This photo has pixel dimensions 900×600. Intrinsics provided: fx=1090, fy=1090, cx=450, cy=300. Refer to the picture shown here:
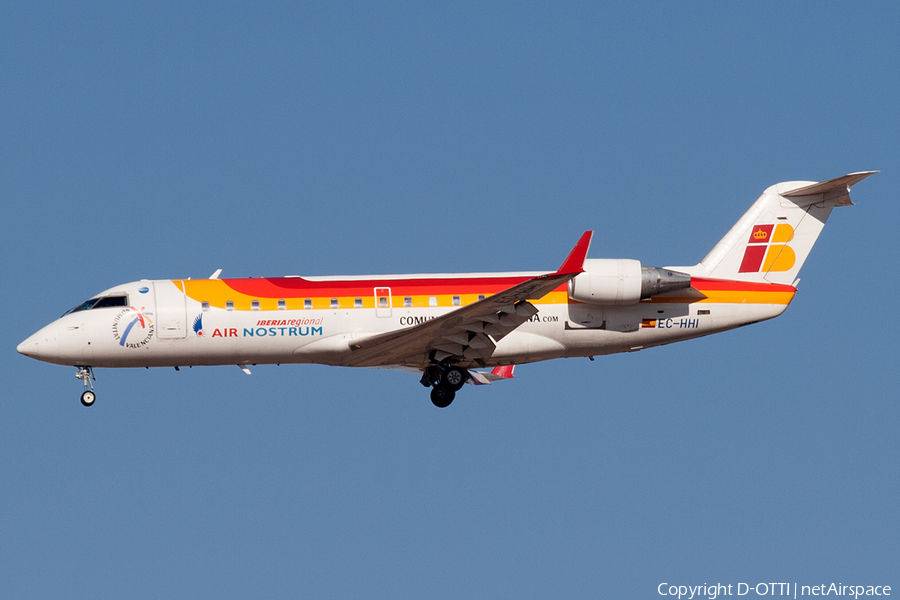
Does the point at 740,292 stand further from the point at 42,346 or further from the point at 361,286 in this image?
the point at 42,346

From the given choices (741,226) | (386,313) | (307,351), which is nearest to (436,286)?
(386,313)

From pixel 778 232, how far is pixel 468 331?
29.4ft

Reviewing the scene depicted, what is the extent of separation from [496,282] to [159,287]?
8.32 m

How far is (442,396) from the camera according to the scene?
1059 inches

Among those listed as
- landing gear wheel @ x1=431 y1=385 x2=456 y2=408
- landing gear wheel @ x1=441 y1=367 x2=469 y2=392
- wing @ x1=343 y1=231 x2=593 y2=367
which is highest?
wing @ x1=343 y1=231 x2=593 y2=367

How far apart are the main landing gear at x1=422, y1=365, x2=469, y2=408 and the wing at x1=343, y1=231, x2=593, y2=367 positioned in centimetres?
29

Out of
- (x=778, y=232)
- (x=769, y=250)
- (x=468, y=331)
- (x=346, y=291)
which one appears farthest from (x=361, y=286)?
(x=778, y=232)

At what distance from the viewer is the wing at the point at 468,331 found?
76.7 feet

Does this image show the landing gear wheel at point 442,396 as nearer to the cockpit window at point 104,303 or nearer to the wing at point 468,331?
the wing at point 468,331

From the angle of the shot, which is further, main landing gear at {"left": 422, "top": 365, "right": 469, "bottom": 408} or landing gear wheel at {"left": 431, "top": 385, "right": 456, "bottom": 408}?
landing gear wheel at {"left": 431, "top": 385, "right": 456, "bottom": 408}

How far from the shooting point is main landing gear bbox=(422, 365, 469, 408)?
87.9 feet

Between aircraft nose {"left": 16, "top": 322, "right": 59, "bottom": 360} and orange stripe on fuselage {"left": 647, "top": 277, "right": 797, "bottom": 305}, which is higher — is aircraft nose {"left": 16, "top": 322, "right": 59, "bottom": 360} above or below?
below

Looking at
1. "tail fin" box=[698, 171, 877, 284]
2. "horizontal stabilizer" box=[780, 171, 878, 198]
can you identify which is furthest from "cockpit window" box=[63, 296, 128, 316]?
"horizontal stabilizer" box=[780, 171, 878, 198]

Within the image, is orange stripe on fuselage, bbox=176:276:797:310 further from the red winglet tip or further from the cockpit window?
the red winglet tip
